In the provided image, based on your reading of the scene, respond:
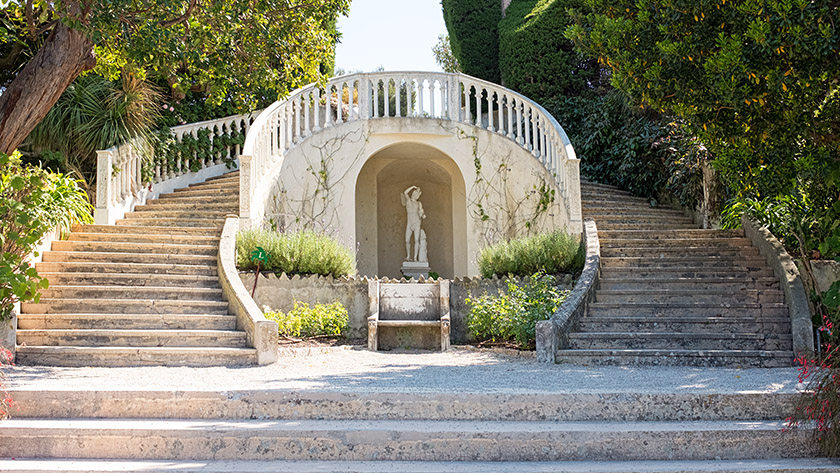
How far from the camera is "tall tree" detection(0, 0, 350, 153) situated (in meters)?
6.82

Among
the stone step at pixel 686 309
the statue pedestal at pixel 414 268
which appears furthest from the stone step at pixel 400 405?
the statue pedestal at pixel 414 268

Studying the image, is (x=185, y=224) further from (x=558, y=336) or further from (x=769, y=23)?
(x=769, y=23)

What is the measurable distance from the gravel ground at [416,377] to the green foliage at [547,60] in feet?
34.4

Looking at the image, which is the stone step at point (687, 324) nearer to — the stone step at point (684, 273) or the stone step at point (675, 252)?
the stone step at point (684, 273)

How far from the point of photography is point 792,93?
21.6ft

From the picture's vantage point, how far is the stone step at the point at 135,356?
23.9 feet

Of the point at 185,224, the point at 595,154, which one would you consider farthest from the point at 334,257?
the point at 595,154

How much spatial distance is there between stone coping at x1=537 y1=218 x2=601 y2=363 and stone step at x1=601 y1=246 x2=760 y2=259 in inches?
11.6

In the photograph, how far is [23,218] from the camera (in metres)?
7.41

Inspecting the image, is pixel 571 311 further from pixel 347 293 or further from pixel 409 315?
pixel 347 293

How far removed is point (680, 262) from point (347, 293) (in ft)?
15.1

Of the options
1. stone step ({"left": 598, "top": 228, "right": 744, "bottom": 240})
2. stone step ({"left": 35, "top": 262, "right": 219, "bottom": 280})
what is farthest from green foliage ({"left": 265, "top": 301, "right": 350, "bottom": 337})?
stone step ({"left": 598, "top": 228, "right": 744, "bottom": 240})

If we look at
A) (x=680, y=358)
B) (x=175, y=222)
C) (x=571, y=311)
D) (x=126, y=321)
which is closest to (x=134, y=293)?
(x=126, y=321)

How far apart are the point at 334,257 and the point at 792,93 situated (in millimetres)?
6056
